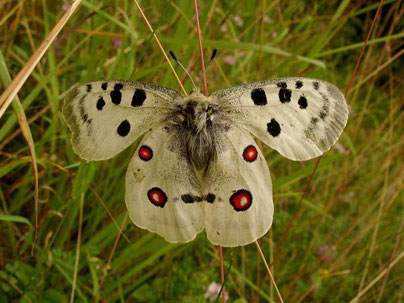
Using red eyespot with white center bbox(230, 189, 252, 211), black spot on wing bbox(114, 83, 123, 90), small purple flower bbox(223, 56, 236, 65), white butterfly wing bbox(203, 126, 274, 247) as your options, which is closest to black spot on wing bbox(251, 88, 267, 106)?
white butterfly wing bbox(203, 126, 274, 247)

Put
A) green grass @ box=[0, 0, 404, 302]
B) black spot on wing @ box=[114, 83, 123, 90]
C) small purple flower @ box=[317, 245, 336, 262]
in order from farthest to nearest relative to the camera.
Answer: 1. small purple flower @ box=[317, 245, 336, 262]
2. green grass @ box=[0, 0, 404, 302]
3. black spot on wing @ box=[114, 83, 123, 90]

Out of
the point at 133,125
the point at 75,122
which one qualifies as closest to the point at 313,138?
A: the point at 133,125

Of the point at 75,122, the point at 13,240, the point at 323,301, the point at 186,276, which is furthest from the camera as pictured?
the point at 323,301

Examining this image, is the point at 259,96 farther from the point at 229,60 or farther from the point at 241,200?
the point at 229,60

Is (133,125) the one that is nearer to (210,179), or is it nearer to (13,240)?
(210,179)

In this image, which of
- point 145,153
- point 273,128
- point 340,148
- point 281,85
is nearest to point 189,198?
point 145,153

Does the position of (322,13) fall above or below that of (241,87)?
above

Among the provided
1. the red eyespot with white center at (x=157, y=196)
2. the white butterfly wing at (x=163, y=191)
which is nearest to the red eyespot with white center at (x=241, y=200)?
the white butterfly wing at (x=163, y=191)

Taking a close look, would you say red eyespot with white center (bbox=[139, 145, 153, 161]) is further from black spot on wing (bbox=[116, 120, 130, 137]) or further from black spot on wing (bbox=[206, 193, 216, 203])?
black spot on wing (bbox=[206, 193, 216, 203])
